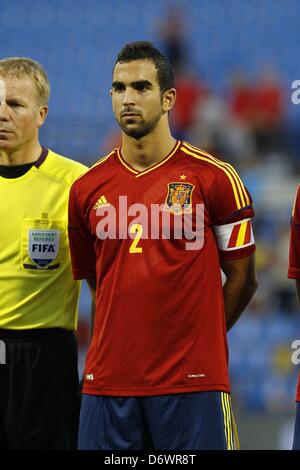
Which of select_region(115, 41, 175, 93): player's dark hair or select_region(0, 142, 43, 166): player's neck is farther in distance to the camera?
select_region(0, 142, 43, 166): player's neck

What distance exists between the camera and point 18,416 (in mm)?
4379

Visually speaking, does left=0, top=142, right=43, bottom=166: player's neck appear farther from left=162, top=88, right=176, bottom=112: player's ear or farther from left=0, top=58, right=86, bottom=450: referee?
left=162, top=88, right=176, bottom=112: player's ear

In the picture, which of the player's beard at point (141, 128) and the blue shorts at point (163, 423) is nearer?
the blue shorts at point (163, 423)

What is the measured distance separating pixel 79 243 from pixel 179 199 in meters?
0.52

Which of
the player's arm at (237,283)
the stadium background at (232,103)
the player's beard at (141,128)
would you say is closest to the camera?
the player's beard at (141,128)

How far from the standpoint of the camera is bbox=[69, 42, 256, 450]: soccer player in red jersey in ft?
12.8

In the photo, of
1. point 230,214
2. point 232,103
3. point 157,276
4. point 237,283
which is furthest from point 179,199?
point 232,103

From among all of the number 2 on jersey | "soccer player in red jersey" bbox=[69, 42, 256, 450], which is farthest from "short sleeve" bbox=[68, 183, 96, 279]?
the number 2 on jersey

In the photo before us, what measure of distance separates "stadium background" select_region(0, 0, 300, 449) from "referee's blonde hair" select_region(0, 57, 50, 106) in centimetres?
372

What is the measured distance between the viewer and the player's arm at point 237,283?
13.5 ft

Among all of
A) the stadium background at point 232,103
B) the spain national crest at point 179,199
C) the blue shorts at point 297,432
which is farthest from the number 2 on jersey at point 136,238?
the stadium background at point 232,103

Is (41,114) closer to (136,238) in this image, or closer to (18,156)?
(18,156)

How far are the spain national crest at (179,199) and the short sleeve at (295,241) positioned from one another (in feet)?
1.41

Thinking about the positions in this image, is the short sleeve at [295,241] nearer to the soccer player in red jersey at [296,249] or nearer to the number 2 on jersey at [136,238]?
the soccer player in red jersey at [296,249]
